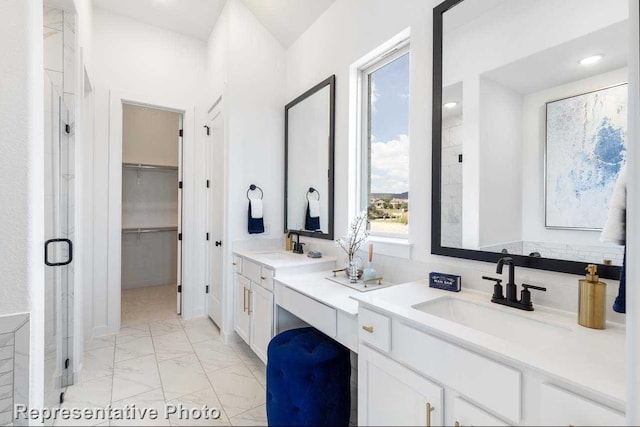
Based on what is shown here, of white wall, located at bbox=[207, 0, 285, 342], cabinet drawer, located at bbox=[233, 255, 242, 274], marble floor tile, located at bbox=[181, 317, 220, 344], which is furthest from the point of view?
marble floor tile, located at bbox=[181, 317, 220, 344]

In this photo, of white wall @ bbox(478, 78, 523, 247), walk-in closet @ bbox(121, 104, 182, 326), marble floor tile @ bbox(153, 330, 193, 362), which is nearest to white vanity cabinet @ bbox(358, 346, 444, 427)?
white wall @ bbox(478, 78, 523, 247)

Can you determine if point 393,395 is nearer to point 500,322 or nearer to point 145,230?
point 500,322

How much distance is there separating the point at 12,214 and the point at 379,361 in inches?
56.0

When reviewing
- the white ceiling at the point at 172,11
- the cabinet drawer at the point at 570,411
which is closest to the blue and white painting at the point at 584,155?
the cabinet drawer at the point at 570,411

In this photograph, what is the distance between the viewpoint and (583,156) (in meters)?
1.11

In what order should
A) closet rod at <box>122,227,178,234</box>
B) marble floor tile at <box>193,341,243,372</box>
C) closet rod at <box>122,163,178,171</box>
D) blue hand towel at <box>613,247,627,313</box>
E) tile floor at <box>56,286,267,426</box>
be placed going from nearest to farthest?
1. blue hand towel at <box>613,247,627,313</box>
2. tile floor at <box>56,286,267,426</box>
3. marble floor tile at <box>193,341,243,372</box>
4. closet rod at <box>122,163,178,171</box>
5. closet rod at <box>122,227,178,234</box>

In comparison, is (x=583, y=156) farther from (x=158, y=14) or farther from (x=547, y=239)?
(x=158, y=14)

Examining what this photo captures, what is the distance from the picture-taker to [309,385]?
4.86 feet

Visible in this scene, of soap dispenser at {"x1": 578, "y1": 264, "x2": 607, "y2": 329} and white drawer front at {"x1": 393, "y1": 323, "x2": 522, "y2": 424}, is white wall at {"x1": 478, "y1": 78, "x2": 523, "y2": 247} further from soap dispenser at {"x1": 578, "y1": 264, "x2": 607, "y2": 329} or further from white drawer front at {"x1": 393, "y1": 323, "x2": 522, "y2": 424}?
white drawer front at {"x1": 393, "y1": 323, "x2": 522, "y2": 424}

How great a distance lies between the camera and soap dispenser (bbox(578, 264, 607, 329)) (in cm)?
97

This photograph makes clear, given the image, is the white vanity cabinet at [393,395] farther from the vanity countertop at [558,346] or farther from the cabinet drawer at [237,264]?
the cabinet drawer at [237,264]

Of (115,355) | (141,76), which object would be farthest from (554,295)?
(141,76)

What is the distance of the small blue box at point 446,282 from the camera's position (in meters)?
1.41

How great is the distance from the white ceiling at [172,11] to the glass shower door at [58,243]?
164 cm
